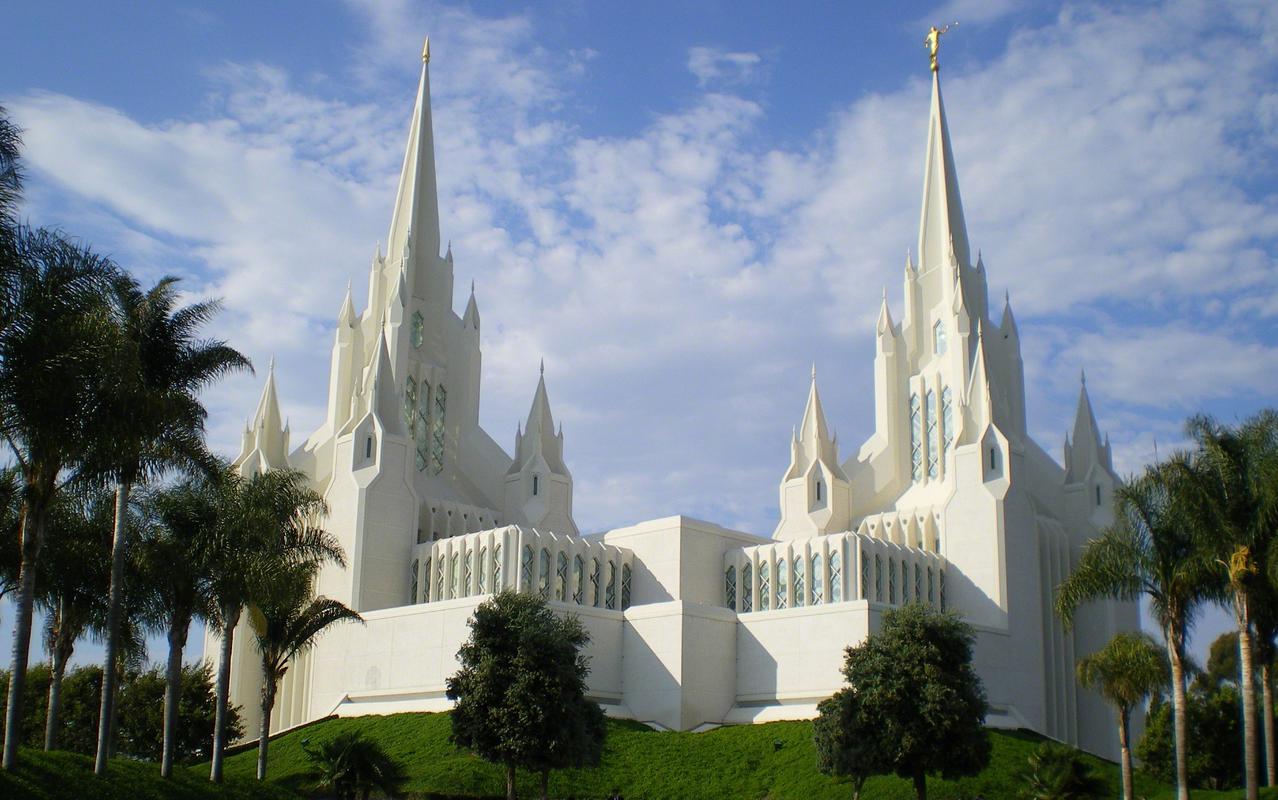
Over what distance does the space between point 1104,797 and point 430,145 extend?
41714mm

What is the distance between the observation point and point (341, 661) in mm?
42688

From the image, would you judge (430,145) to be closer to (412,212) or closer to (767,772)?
(412,212)

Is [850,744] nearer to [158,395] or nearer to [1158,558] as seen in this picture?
[1158,558]

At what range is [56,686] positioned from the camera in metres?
26.0

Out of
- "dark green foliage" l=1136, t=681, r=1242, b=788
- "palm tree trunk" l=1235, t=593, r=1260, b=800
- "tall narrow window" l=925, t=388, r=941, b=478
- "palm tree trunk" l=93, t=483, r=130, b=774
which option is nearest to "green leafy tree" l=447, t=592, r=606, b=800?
"palm tree trunk" l=93, t=483, r=130, b=774

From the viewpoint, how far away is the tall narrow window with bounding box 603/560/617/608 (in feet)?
149

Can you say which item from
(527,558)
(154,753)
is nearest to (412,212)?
(527,558)

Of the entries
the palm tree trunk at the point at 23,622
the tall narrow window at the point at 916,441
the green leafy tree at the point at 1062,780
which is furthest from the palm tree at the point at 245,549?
the tall narrow window at the point at 916,441

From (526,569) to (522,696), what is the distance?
1597cm

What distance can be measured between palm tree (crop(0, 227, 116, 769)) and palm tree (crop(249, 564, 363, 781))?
656 cm

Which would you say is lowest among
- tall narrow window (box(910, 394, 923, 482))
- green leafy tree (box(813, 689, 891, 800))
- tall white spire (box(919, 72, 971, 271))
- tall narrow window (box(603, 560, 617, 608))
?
green leafy tree (box(813, 689, 891, 800))

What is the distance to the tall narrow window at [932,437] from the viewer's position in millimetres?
50375

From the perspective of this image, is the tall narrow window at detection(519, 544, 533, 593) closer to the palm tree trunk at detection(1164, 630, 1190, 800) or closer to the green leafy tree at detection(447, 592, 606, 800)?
the green leafy tree at detection(447, 592, 606, 800)

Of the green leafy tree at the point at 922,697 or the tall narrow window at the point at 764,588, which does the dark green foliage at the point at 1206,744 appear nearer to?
the green leafy tree at the point at 922,697
